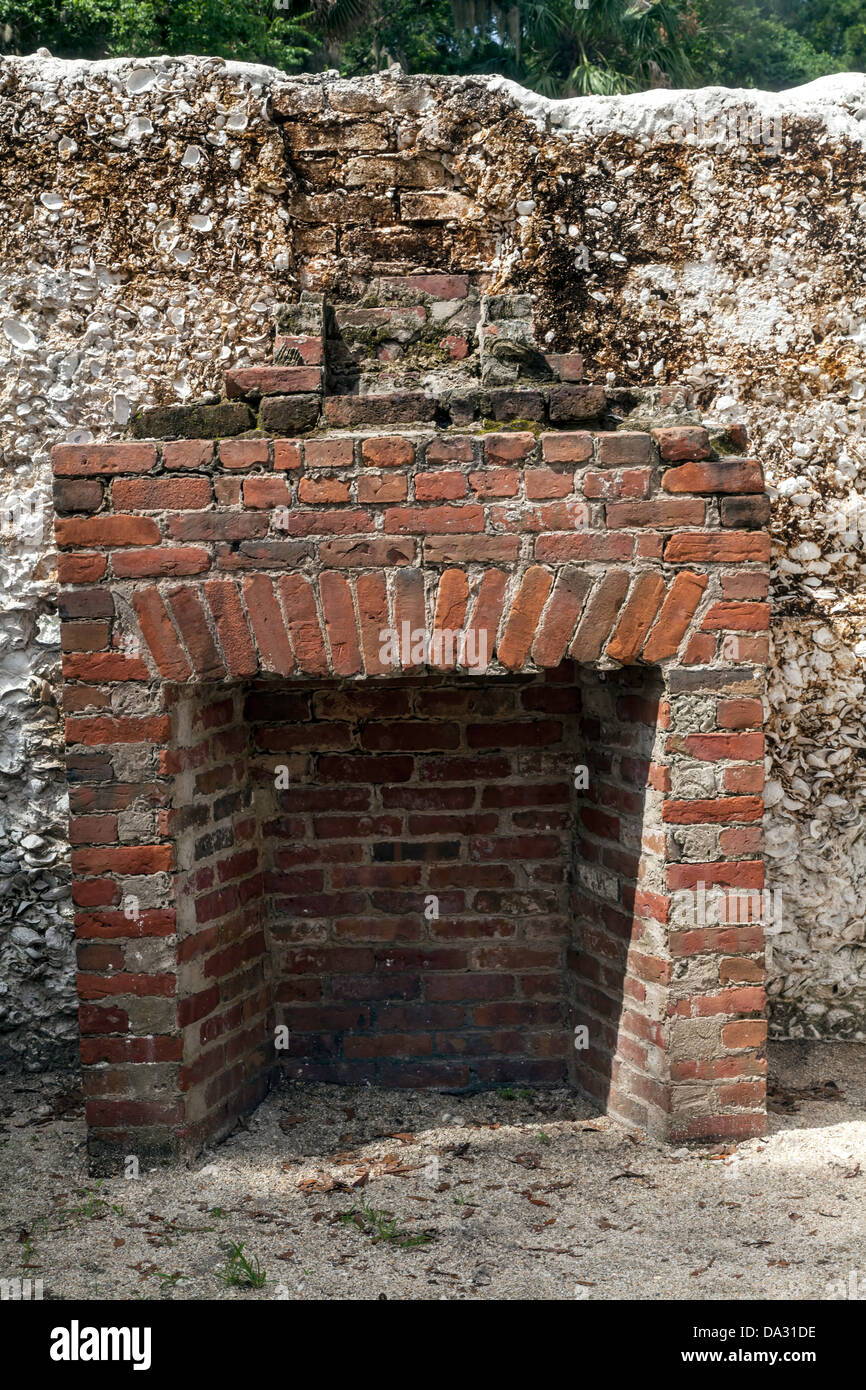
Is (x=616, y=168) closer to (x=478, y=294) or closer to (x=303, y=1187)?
(x=478, y=294)

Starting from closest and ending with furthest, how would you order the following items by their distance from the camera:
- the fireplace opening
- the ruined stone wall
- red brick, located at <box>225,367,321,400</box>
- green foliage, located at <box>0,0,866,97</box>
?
red brick, located at <box>225,367,321,400</box> → the fireplace opening → the ruined stone wall → green foliage, located at <box>0,0,866,97</box>

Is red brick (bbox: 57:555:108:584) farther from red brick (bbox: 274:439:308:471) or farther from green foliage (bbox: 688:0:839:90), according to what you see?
green foliage (bbox: 688:0:839:90)

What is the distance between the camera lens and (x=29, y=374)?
11.5 feet

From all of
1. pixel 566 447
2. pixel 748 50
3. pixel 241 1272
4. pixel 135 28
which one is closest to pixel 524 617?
pixel 566 447

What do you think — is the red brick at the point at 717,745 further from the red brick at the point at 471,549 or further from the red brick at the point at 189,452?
the red brick at the point at 189,452

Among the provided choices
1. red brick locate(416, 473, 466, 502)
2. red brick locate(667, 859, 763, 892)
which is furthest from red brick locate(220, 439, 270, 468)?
red brick locate(667, 859, 763, 892)

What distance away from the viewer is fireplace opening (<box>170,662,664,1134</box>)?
329cm

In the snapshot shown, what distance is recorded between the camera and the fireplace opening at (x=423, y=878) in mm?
Answer: 3293

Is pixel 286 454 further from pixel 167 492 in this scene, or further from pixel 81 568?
pixel 81 568

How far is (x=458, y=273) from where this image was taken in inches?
142

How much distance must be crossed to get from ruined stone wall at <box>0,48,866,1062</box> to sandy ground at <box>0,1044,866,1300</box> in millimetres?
797

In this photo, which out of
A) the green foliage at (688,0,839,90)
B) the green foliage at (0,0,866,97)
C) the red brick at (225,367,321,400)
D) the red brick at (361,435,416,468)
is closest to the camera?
the red brick at (361,435,416,468)

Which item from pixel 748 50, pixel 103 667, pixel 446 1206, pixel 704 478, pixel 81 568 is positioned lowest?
pixel 446 1206

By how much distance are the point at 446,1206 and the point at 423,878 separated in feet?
3.05
